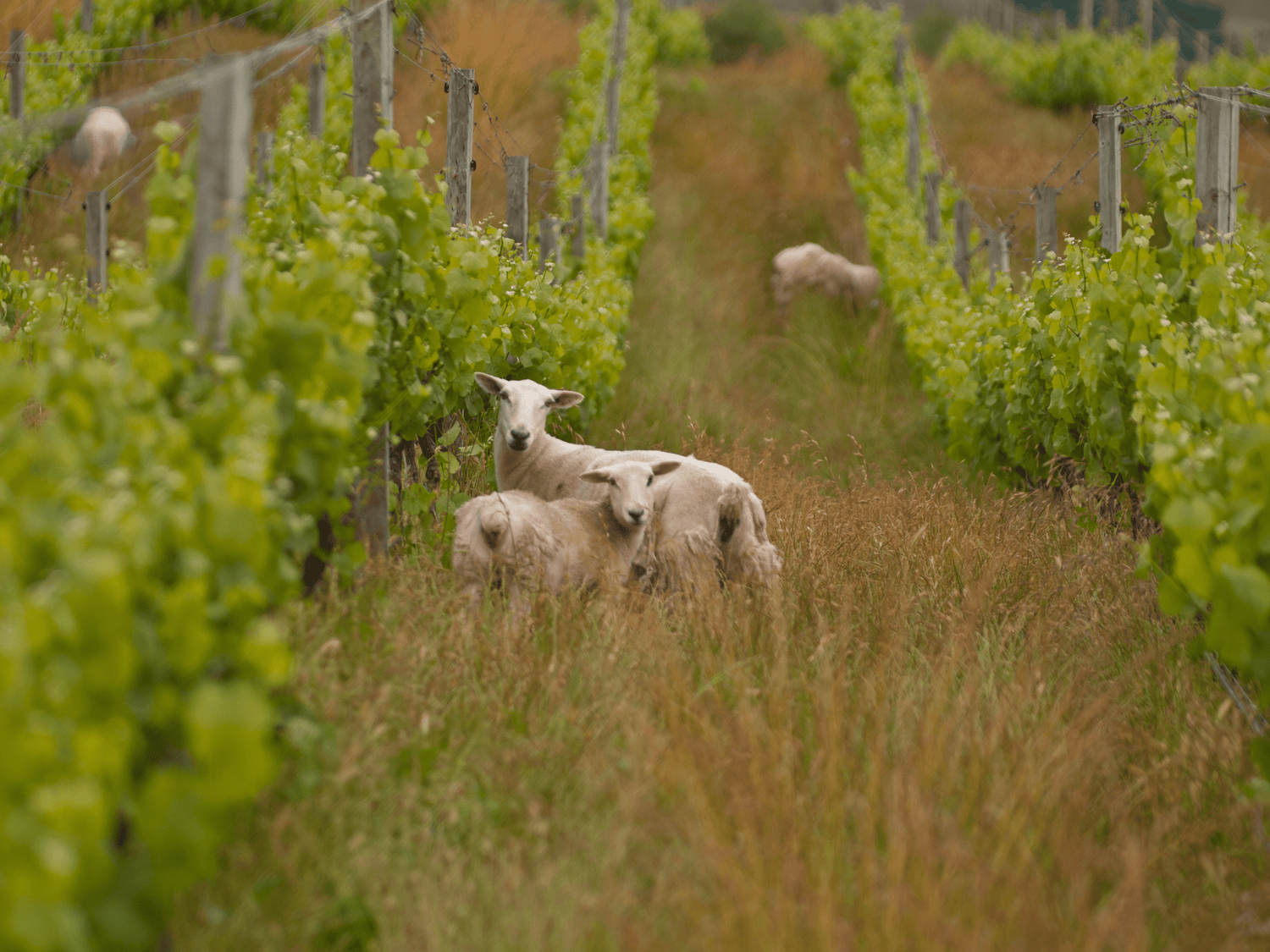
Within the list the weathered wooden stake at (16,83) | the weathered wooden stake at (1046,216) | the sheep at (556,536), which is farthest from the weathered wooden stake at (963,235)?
the weathered wooden stake at (16,83)

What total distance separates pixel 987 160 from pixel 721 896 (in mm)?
21956

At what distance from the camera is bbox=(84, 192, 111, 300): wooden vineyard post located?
1025 cm

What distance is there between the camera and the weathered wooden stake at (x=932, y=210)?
556 inches

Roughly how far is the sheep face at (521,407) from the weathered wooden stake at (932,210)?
10176 millimetres

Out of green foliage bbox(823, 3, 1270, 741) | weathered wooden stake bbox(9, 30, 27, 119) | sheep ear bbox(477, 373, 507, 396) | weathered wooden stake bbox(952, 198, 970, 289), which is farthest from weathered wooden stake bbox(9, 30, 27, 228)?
weathered wooden stake bbox(952, 198, 970, 289)

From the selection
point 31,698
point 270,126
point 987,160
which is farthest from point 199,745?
point 987,160

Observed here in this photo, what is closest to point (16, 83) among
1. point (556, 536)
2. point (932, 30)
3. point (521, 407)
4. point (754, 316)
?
point (754, 316)

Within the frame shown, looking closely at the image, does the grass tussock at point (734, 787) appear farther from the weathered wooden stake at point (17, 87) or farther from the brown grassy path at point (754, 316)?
the weathered wooden stake at point (17, 87)

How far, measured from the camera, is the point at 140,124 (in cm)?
1653

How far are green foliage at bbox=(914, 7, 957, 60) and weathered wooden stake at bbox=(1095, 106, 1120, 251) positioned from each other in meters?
32.8

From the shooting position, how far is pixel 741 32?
34.4 m

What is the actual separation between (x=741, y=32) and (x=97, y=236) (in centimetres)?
2877

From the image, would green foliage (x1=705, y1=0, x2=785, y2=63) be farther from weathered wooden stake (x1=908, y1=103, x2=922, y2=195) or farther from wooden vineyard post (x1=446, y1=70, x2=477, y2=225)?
wooden vineyard post (x1=446, y1=70, x2=477, y2=225)

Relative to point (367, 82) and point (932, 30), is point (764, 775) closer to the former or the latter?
point (367, 82)
